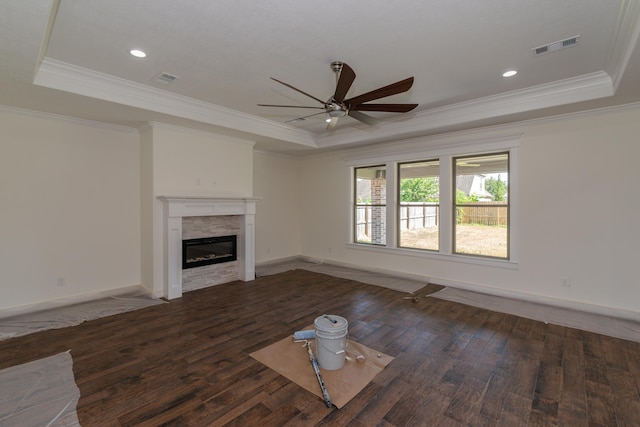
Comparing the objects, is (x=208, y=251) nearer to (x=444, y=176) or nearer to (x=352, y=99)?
(x=352, y=99)

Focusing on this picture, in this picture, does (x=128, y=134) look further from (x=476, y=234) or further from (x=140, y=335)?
(x=476, y=234)

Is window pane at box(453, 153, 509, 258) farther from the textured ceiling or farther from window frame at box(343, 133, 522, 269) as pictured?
the textured ceiling

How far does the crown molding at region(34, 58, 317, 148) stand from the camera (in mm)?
3268

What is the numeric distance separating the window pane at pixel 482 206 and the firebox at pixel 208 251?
428 centimetres

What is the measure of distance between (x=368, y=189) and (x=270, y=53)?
420cm

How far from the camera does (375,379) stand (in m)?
2.59

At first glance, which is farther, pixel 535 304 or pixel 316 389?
pixel 535 304

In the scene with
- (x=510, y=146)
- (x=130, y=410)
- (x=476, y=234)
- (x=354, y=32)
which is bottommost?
(x=130, y=410)

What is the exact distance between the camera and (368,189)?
6.77 m

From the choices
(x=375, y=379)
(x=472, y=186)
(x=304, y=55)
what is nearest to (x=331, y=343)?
(x=375, y=379)

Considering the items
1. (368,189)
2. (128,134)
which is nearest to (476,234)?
(368,189)

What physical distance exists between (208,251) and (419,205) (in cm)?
420

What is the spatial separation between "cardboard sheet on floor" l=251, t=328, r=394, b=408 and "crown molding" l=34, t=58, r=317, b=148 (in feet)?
11.6

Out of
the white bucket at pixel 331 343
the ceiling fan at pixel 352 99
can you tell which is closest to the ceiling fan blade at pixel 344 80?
the ceiling fan at pixel 352 99
